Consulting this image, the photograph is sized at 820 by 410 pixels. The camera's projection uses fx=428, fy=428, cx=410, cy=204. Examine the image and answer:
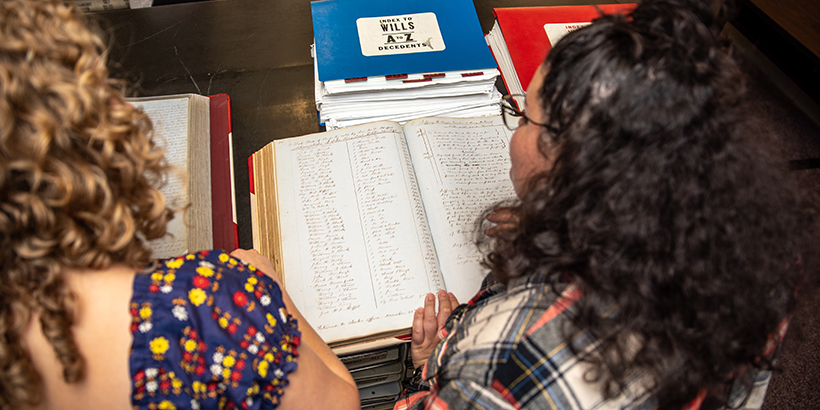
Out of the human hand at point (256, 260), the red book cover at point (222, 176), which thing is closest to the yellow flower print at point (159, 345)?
the human hand at point (256, 260)

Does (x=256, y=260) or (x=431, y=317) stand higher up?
(x=256, y=260)

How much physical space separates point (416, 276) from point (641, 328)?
433 mm

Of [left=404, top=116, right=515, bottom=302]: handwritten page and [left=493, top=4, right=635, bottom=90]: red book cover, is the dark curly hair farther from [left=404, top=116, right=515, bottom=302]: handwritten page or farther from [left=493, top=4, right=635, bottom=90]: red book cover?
[left=493, top=4, right=635, bottom=90]: red book cover

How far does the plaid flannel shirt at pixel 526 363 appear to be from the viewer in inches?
21.8

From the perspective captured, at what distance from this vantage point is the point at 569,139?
57cm

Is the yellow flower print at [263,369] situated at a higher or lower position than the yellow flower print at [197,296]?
lower

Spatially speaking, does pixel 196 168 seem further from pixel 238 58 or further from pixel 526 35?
pixel 526 35

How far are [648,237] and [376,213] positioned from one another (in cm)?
55

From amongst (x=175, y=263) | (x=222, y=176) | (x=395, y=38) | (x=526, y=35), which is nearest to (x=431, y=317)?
(x=175, y=263)

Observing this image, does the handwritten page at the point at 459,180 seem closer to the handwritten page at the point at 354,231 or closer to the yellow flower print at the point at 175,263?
the handwritten page at the point at 354,231

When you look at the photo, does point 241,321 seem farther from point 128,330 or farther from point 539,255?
point 539,255

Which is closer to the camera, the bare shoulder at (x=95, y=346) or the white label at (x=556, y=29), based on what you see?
the bare shoulder at (x=95, y=346)

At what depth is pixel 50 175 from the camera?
44cm

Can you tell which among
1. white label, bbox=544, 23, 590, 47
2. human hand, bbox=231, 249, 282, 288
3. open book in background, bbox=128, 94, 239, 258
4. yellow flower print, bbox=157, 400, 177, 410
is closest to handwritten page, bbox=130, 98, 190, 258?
open book in background, bbox=128, 94, 239, 258
